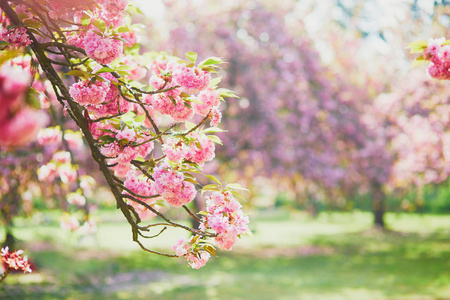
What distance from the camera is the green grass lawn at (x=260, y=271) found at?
32.6ft

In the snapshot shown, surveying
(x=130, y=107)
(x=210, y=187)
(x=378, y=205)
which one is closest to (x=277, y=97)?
(x=378, y=205)

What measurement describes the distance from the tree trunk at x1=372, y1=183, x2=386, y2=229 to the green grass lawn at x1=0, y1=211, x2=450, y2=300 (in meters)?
1.64

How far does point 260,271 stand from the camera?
12812 millimetres

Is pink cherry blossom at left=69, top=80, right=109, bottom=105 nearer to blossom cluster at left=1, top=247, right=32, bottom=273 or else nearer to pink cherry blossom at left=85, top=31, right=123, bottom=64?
pink cherry blossom at left=85, top=31, right=123, bottom=64

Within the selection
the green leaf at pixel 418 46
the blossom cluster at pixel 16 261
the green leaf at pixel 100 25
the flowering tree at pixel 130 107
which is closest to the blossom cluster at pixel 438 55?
the green leaf at pixel 418 46

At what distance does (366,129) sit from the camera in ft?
58.0

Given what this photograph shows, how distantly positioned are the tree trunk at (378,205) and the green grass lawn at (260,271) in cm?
164

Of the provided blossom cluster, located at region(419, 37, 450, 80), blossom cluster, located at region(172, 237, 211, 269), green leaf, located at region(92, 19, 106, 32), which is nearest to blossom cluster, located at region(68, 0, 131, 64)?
green leaf, located at region(92, 19, 106, 32)

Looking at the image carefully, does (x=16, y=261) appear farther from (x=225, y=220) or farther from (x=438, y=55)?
(x=438, y=55)

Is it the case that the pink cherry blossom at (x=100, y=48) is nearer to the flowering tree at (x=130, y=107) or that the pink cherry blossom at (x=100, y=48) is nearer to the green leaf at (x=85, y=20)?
the flowering tree at (x=130, y=107)

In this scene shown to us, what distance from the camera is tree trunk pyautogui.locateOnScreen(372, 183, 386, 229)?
20933 millimetres

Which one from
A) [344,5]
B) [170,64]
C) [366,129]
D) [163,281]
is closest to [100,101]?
[170,64]

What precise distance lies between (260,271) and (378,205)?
11.7 meters

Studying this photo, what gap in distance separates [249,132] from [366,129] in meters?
5.60
